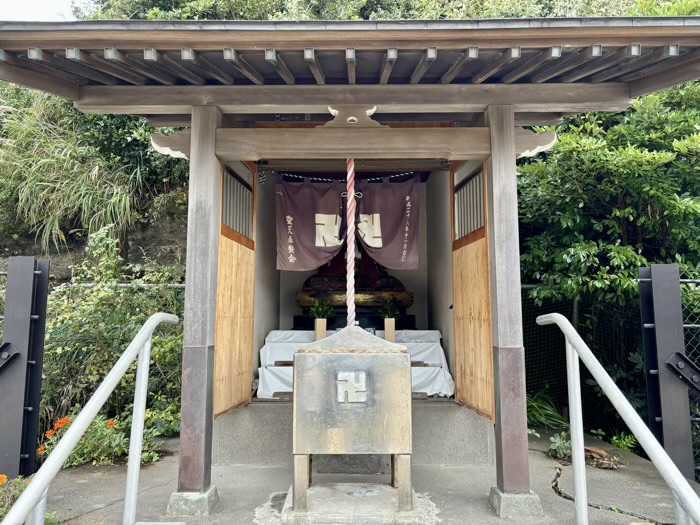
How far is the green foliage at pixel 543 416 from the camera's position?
657 cm

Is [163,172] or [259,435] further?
[163,172]

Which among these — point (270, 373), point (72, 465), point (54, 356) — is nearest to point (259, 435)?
point (270, 373)

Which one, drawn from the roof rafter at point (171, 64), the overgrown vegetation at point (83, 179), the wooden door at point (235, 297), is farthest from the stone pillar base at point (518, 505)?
the overgrown vegetation at point (83, 179)

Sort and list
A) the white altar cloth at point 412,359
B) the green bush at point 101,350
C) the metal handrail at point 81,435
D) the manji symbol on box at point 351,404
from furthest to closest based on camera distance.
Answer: the green bush at point 101,350 < the white altar cloth at point 412,359 < the manji symbol on box at point 351,404 < the metal handrail at point 81,435

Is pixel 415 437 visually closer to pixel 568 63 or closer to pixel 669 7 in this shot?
pixel 568 63

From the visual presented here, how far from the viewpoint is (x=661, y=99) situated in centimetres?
641

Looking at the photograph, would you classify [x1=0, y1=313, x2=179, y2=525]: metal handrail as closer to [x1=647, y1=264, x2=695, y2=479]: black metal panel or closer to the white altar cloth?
the white altar cloth

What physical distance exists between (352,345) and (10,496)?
2738 mm

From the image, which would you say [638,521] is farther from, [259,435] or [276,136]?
[276,136]

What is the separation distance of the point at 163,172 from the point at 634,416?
27.7 feet

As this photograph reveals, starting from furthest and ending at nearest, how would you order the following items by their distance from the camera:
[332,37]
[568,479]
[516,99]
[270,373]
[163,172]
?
[163,172] < [270,373] < [568,479] < [516,99] < [332,37]

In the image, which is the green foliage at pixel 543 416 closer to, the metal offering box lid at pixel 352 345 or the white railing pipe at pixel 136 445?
the metal offering box lid at pixel 352 345

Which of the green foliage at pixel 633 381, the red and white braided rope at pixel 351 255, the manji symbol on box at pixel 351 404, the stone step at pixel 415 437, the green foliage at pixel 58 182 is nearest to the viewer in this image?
the manji symbol on box at pixel 351 404

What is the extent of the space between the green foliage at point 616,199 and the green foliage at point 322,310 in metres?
3.02
